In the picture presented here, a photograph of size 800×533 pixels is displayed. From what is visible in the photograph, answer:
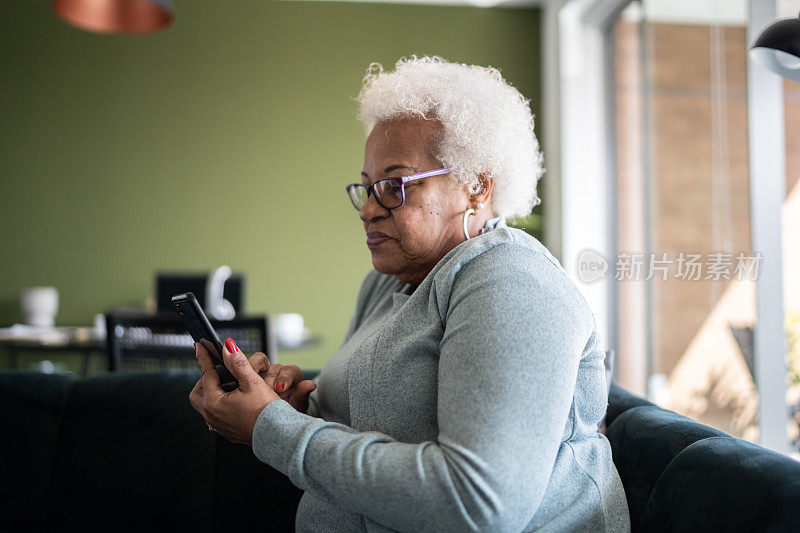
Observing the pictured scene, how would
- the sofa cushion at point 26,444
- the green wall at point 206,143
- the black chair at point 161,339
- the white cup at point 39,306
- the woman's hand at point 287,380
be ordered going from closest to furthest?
the woman's hand at point 287,380 → the sofa cushion at point 26,444 → the black chair at point 161,339 → the white cup at point 39,306 → the green wall at point 206,143

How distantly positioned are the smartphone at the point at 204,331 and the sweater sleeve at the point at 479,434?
147mm

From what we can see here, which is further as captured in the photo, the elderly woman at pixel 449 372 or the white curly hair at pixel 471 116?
the white curly hair at pixel 471 116

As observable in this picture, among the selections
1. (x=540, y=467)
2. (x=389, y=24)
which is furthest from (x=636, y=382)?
(x=540, y=467)

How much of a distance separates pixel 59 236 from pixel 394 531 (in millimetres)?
4149

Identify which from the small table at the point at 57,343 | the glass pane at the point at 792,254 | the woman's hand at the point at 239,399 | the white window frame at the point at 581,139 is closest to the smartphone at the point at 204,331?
the woman's hand at the point at 239,399

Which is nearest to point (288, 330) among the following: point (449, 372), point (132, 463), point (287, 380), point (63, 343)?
point (63, 343)

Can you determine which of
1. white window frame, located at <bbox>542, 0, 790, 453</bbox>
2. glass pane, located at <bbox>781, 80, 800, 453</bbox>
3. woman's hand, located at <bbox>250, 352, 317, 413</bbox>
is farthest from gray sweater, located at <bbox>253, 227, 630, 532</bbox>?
white window frame, located at <bbox>542, 0, 790, 453</bbox>

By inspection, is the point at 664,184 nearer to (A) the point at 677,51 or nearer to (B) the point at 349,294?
(A) the point at 677,51

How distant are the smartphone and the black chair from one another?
112 centimetres

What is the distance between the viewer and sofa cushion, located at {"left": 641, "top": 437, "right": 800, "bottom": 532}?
2.39ft

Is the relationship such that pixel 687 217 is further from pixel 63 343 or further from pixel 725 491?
pixel 63 343

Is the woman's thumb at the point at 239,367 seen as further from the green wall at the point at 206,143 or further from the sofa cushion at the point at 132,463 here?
the green wall at the point at 206,143

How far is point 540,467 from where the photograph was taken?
0.76 meters

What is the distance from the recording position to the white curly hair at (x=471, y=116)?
1080 millimetres
